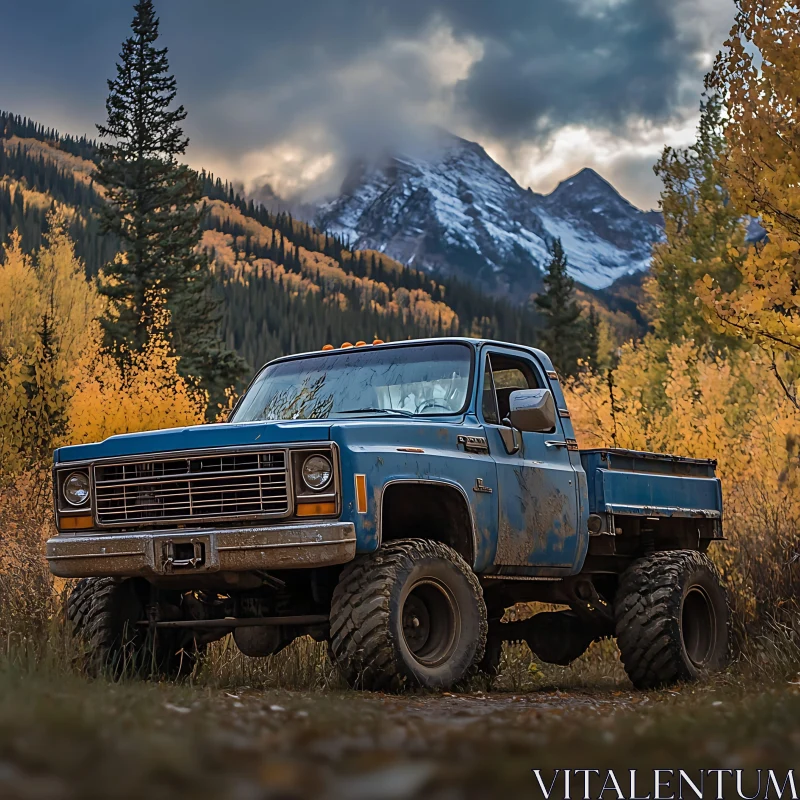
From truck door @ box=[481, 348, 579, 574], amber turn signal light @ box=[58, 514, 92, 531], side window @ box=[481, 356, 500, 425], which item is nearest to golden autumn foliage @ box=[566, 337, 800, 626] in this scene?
truck door @ box=[481, 348, 579, 574]

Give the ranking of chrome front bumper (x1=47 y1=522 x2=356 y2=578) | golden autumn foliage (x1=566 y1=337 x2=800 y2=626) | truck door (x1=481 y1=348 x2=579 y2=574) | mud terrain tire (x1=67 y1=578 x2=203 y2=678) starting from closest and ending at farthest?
chrome front bumper (x1=47 y1=522 x2=356 y2=578), mud terrain tire (x1=67 y1=578 x2=203 y2=678), truck door (x1=481 y1=348 x2=579 y2=574), golden autumn foliage (x1=566 y1=337 x2=800 y2=626)

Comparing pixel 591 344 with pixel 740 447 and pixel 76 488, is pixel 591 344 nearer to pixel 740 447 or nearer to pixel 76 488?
pixel 740 447

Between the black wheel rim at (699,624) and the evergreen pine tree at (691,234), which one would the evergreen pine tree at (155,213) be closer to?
the evergreen pine tree at (691,234)

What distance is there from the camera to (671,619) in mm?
8969

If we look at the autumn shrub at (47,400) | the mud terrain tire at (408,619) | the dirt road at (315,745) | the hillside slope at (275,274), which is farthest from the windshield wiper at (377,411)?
the hillside slope at (275,274)

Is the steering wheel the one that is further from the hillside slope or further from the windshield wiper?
the hillside slope

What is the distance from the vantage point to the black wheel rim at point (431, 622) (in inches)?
285

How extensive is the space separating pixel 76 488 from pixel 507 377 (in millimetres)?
3274

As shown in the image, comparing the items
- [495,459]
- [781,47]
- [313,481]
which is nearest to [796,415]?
[781,47]

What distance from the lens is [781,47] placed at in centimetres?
916

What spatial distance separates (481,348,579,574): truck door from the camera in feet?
26.4

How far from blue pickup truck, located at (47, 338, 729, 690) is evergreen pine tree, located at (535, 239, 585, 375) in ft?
148

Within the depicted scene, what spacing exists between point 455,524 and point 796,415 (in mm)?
6382

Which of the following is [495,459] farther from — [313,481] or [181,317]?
[181,317]
